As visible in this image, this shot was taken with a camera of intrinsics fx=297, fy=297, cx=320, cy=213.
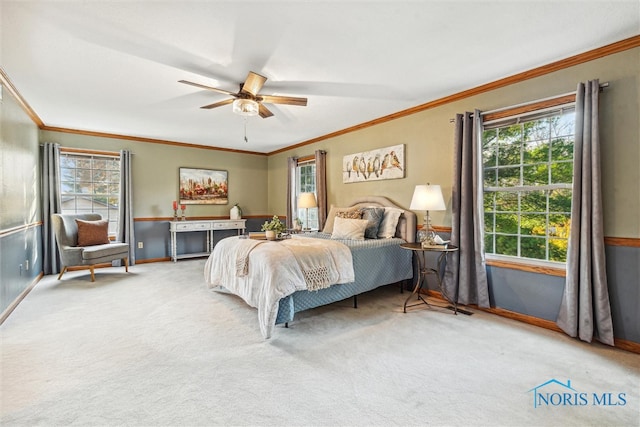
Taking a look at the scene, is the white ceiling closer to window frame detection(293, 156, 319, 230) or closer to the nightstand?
the nightstand

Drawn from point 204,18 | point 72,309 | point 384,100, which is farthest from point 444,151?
point 72,309

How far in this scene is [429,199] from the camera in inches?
126

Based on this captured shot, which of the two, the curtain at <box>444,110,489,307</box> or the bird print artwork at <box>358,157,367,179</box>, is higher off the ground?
the bird print artwork at <box>358,157,367,179</box>

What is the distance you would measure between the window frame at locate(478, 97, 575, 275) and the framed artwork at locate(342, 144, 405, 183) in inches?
44.6

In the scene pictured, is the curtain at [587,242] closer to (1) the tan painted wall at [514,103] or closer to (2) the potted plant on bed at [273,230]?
(1) the tan painted wall at [514,103]

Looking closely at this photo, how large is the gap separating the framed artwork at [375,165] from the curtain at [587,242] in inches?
77.2

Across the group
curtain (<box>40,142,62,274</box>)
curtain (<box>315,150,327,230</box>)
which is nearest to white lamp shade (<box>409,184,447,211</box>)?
curtain (<box>315,150,327,230</box>)

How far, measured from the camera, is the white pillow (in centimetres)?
399

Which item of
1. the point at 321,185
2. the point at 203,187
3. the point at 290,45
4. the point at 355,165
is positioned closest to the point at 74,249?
the point at 203,187

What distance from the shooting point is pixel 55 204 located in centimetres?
487

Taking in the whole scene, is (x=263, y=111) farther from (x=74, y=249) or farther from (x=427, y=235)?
(x=74, y=249)

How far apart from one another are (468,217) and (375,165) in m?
1.70

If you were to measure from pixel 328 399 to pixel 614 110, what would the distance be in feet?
10.4

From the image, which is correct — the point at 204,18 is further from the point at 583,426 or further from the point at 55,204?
the point at 55,204
